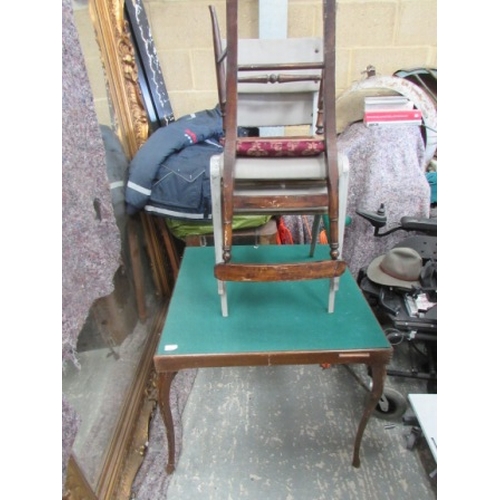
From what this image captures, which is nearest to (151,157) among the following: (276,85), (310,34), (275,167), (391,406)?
(276,85)

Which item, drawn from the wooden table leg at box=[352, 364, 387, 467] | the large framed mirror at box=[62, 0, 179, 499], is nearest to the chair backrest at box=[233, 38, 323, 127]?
the large framed mirror at box=[62, 0, 179, 499]

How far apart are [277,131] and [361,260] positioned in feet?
2.56

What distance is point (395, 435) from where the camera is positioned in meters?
1.23

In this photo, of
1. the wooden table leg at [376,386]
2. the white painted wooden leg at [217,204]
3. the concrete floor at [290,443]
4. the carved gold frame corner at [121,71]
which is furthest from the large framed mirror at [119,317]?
Result: the wooden table leg at [376,386]

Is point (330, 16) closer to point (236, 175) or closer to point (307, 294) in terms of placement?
point (236, 175)

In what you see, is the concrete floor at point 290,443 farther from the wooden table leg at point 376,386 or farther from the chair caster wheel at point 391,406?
the wooden table leg at point 376,386

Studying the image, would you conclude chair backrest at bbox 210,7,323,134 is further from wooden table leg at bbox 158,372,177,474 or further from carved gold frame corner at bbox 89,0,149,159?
wooden table leg at bbox 158,372,177,474

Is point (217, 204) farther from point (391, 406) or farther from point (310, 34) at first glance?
point (310, 34)

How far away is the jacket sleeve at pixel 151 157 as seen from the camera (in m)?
1.29

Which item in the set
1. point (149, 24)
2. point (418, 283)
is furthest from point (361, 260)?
point (149, 24)

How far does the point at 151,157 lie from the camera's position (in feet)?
4.23

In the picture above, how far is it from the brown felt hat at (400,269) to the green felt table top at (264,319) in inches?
8.1
